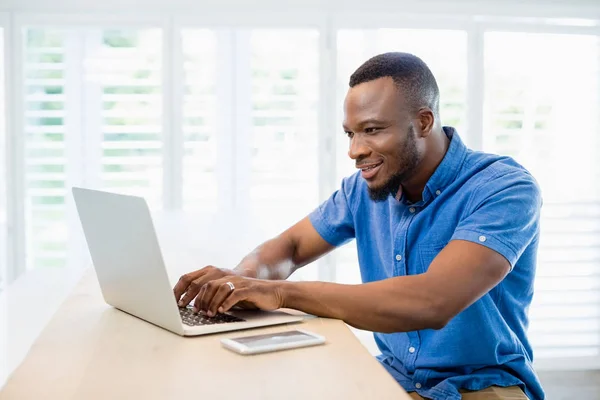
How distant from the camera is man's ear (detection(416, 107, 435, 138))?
1672mm

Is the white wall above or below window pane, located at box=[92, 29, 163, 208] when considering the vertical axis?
above

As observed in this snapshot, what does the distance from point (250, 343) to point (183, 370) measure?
0.13 meters

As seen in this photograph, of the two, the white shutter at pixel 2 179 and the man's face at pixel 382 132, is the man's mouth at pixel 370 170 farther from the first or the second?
the white shutter at pixel 2 179

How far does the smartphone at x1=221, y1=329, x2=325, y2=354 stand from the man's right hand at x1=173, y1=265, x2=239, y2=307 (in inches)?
10.2

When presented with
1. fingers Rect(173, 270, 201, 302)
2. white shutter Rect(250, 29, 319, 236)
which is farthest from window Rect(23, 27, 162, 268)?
fingers Rect(173, 270, 201, 302)

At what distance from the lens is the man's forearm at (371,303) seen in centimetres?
134

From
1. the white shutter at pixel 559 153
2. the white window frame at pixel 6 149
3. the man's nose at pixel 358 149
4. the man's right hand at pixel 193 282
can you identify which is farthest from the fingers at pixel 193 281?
the white shutter at pixel 559 153

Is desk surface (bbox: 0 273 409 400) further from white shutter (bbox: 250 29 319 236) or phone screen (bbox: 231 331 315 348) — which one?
white shutter (bbox: 250 29 319 236)

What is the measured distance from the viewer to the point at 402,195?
1.72 metres

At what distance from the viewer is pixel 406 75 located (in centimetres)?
166

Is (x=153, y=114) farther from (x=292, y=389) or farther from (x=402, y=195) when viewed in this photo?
(x=292, y=389)

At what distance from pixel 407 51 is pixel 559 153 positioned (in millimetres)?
945

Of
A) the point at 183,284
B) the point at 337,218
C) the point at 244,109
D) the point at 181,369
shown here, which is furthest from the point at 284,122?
the point at 181,369

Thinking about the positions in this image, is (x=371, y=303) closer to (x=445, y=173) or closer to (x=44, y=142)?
(x=445, y=173)
